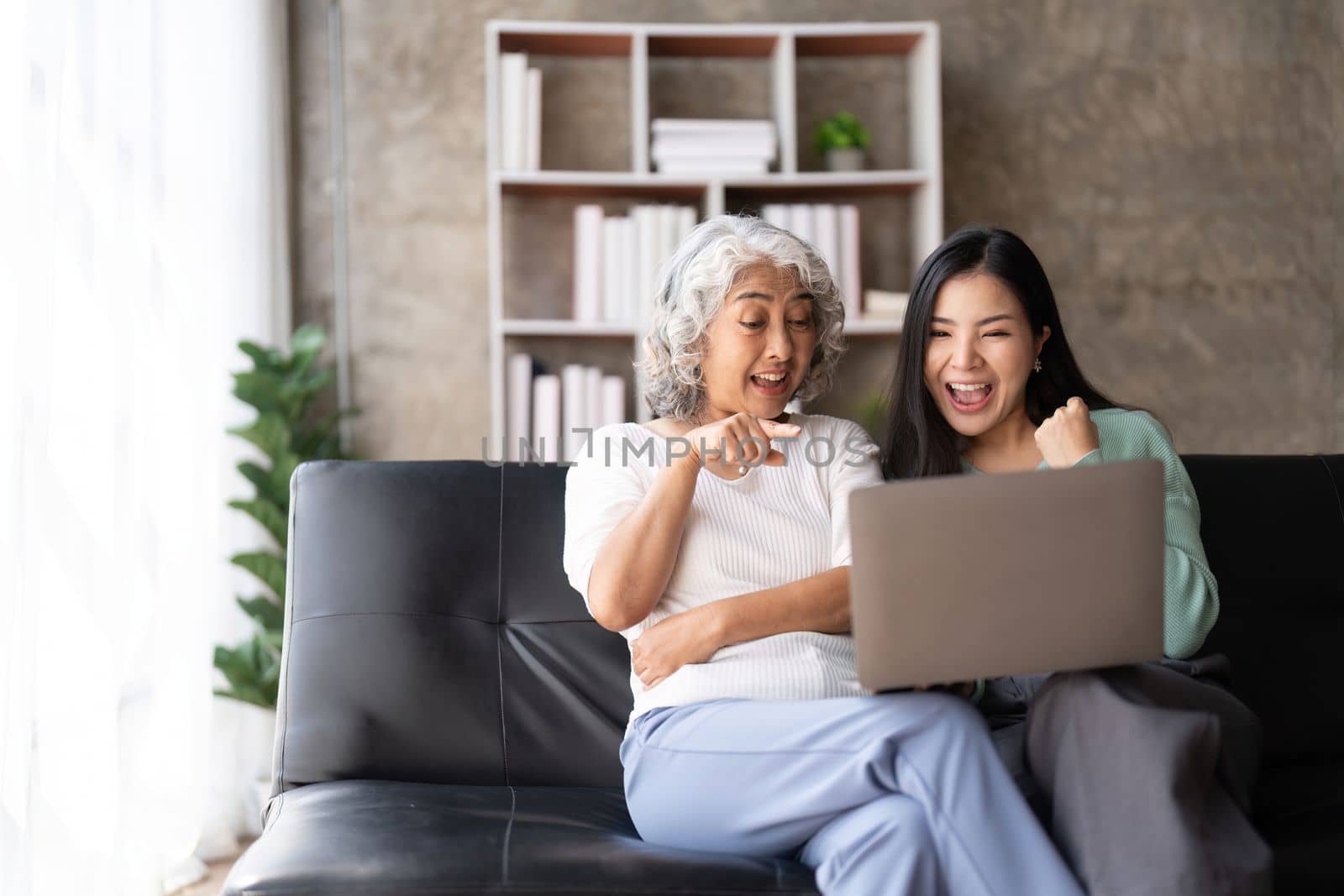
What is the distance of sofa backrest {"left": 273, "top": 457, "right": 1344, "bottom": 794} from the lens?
Result: 1.74 metres

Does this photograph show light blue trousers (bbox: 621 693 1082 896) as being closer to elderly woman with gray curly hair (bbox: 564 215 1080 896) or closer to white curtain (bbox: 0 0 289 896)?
elderly woman with gray curly hair (bbox: 564 215 1080 896)

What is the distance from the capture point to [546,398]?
10.0 feet

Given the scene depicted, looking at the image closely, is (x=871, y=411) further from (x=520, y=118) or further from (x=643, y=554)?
(x=643, y=554)

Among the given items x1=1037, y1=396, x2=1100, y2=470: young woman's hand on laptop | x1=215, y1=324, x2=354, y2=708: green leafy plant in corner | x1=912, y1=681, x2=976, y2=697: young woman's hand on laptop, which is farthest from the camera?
x1=215, y1=324, x2=354, y2=708: green leafy plant in corner

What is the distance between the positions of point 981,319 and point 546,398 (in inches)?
59.3

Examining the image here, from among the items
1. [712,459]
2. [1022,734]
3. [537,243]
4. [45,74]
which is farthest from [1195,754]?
[537,243]

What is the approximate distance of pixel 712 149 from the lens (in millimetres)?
3059

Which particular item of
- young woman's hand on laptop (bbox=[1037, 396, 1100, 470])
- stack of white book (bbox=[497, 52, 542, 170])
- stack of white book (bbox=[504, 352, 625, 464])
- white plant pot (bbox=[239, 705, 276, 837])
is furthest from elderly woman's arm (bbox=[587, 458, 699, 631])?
stack of white book (bbox=[497, 52, 542, 170])

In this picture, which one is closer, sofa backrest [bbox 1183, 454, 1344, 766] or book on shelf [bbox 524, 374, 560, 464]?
sofa backrest [bbox 1183, 454, 1344, 766]

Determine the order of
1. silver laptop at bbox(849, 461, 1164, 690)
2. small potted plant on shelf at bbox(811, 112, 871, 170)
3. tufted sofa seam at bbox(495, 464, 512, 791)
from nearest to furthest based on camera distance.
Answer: silver laptop at bbox(849, 461, 1164, 690), tufted sofa seam at bbox(495, 464, 512, 791), small potted plant on shelf at bbox(811, 112, 871, 170)

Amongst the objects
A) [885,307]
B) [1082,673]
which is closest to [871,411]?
[885,307]

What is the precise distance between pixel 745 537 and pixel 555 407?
1502 millimetres

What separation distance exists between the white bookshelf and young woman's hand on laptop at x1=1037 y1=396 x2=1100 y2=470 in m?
1.38

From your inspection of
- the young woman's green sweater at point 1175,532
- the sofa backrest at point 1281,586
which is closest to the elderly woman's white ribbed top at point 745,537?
the young woman's green sweater at point 1175,532
